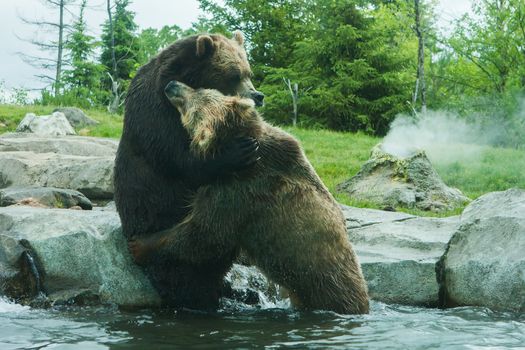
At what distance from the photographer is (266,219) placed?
4.87 metres

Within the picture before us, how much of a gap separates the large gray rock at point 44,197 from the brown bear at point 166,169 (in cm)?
361

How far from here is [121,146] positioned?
5297mm

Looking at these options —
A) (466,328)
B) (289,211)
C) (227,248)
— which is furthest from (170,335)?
(466,328)

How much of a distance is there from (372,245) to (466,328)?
2.20 m

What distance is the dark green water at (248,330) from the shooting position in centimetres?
419

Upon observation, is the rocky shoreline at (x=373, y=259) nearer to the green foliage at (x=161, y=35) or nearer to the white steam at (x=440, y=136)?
the white steam at (x=440, y=136)

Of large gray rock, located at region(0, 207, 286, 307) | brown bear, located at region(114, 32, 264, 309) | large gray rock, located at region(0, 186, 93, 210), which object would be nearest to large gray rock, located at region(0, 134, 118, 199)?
large gray rock, located at region(0, 186, 93, 210)

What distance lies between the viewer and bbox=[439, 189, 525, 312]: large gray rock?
5.72 m

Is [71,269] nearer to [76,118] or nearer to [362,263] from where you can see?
[362,263]

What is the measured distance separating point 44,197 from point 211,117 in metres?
4.64

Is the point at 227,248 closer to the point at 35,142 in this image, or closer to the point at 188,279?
the point at 188,279

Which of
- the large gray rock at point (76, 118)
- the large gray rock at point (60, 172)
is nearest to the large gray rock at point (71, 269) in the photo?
the large gray rock at point (60, 172)

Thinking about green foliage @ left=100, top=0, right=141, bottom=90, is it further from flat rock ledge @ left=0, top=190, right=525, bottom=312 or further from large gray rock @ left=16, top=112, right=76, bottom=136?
flat rock ledge @ left=0, top=190, right=525, bottom=312

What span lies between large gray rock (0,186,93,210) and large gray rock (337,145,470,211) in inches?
185
